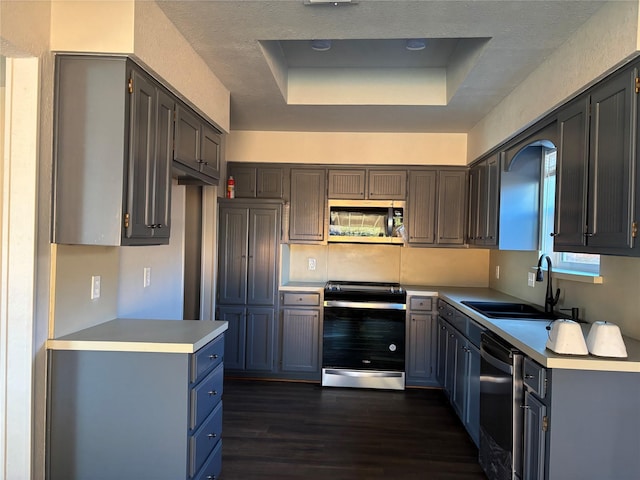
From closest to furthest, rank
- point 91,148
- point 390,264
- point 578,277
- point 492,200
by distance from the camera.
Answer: point 91,148, point 578,277, point 492,200, point 390,264

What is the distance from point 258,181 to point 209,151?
138cm

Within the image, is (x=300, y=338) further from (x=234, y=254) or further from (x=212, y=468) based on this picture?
(x=212, y=468)

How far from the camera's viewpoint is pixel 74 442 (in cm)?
189

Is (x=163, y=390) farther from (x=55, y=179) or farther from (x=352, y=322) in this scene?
(x=352, y=322)

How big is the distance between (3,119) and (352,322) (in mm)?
3089

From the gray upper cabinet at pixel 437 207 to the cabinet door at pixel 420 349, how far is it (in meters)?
0.80

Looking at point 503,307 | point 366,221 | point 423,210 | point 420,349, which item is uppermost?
point 423,210

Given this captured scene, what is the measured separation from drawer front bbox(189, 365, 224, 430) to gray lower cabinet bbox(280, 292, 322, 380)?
5.91 ft

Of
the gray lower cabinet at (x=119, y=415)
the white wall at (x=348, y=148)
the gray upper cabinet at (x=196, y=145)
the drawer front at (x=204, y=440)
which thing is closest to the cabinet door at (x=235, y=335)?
the gray upper cabinet at (x=196, y=145)

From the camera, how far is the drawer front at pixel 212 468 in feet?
6.83

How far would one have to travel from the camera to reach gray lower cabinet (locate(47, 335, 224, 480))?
→ 1.89 meters

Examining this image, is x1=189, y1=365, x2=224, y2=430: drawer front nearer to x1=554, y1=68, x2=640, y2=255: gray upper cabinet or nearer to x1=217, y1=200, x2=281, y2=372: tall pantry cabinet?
x1=217, y1=200, x2=281, y2=372: tall pantry cabinet

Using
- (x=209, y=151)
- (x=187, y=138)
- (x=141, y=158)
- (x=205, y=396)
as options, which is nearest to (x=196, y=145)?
(x=187, y=138)

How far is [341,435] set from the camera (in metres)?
3.01
